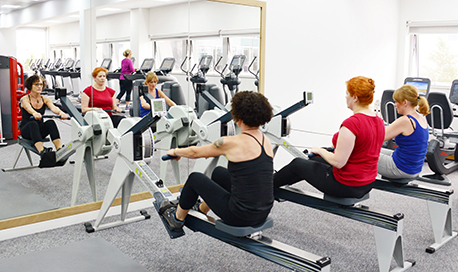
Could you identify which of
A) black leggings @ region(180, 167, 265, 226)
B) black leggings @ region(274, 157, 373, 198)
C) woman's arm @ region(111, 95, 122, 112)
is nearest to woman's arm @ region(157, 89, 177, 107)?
woman's arm @ region(111, 95, 122, 112)

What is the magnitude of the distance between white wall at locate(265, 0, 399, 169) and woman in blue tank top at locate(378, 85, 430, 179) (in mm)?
1942

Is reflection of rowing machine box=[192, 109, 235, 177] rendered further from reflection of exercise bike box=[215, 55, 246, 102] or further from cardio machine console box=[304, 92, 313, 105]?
cardio machine console box=[304, 92, 313, 105]

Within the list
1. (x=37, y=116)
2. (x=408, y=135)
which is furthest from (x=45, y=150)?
(x=408, y=135)

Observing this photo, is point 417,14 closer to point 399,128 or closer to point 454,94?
point 454,94

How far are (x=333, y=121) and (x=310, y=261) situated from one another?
13.0 ft

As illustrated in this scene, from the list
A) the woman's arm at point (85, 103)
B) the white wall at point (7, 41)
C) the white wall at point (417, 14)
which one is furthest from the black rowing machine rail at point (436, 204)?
the white wall at point (417, 14)

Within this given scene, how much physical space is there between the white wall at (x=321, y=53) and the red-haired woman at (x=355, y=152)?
216 cm

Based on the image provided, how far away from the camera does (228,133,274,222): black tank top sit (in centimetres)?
241

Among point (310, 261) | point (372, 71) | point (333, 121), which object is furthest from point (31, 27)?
point (372, 71)

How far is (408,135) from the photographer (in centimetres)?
338

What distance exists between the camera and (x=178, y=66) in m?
4.28

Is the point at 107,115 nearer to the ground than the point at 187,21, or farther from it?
nearer to the ground

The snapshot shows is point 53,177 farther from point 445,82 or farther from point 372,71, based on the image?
point 445,82

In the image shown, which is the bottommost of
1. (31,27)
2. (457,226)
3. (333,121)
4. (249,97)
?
(457,226)
